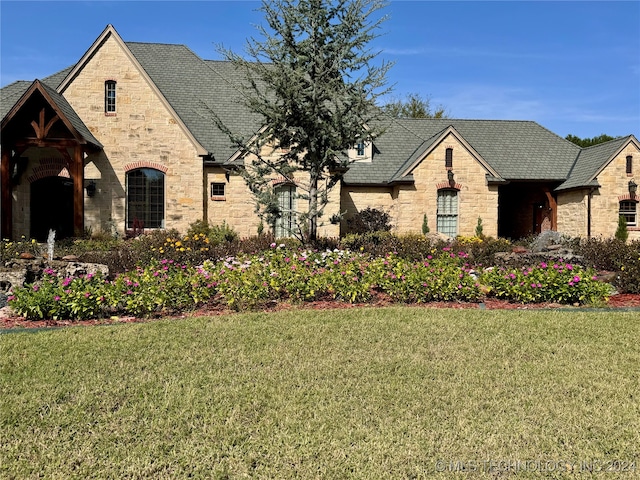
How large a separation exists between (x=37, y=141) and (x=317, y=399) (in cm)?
1656

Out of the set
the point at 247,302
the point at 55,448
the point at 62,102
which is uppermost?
the point at 62,102

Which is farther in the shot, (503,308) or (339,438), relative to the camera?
(503,308)

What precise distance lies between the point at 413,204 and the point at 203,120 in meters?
9.79

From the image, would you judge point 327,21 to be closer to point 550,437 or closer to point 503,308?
point 503,308

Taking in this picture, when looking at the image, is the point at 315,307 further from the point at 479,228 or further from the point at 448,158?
the point at 479,228

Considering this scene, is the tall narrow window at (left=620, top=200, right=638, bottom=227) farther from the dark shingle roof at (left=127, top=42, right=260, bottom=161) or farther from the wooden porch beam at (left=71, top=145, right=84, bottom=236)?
the wooden porch beam at (left=71, top=145, right=84, bottom=236)

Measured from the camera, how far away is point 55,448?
157 inches

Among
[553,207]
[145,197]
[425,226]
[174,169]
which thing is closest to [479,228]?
[425,226]

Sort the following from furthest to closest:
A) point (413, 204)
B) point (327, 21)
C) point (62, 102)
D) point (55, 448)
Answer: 1. point (413, 204)
2. point (62, 102)
3. point (327, 21)
4. point (55, 448)

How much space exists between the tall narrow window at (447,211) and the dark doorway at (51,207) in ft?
49.7

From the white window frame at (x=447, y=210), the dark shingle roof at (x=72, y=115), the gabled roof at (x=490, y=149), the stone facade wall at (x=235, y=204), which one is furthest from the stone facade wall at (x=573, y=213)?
the dark shingle roof at (x=72, y=115)

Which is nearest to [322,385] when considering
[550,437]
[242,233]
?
[550,437]

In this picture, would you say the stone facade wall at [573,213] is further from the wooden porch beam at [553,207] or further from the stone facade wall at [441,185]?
the stone facade wall at [441,185]

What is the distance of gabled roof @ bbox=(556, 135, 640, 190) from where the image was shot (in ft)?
71.6
